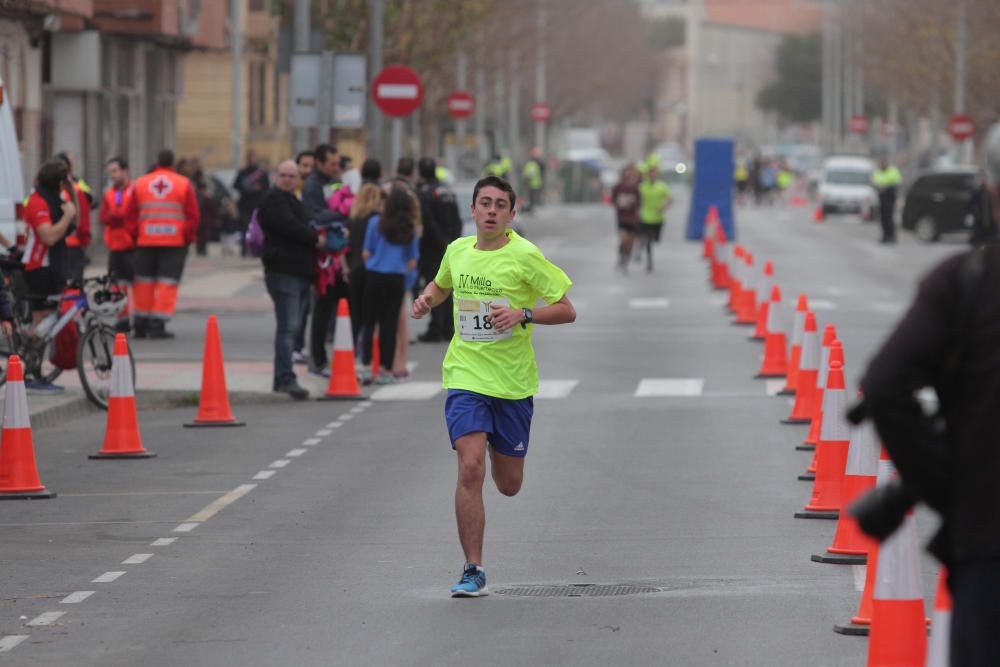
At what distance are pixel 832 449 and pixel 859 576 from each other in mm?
1544

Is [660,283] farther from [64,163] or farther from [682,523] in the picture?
[682,523]

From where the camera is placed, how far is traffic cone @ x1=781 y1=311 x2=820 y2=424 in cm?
1520

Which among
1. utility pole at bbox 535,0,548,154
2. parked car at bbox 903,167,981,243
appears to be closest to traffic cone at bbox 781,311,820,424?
parked car at bbox 903,167,981,243

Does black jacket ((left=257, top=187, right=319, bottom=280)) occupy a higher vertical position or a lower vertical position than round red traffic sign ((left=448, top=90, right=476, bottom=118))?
lower

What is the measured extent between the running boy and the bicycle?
26.2 feet

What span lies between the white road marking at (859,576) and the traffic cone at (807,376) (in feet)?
15.8

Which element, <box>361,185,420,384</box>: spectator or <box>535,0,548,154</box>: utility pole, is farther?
<box>535,0,548,154</box>: utility pole

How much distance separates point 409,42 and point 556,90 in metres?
56.3

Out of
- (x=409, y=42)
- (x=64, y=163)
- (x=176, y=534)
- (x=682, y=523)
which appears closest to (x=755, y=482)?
(x=682, y=523)

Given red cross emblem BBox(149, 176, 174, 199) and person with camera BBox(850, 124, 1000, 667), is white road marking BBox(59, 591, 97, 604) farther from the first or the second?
red cross emblem BBox(149, 176, 174, 199)

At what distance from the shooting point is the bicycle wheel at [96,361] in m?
17.0

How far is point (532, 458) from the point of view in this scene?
14.5 m

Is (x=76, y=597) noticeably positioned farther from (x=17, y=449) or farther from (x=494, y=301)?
(x=17, y=449)

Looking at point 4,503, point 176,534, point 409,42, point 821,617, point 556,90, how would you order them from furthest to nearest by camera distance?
point 556,90 < point 409,42 < point 4,503 < point 176,534 < point 821,617
